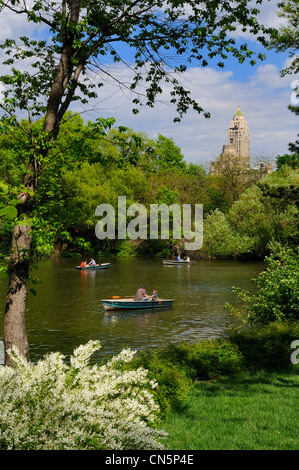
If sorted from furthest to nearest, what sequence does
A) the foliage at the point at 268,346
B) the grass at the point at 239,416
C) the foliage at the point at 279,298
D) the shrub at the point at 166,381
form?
the foliage at the point at 279,298, the foliage at the point at 268,346, the shrub at the point at 166,381, the grass at the point at 239,416

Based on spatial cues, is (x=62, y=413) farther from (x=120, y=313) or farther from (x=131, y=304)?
(x=131, y=304)

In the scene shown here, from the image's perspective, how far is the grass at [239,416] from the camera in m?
6.52

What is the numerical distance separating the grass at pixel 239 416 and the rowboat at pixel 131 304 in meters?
14.3

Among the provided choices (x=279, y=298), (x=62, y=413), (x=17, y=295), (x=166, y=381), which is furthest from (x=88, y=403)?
(x=279, y=298)

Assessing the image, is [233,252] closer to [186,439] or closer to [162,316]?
[162,316]

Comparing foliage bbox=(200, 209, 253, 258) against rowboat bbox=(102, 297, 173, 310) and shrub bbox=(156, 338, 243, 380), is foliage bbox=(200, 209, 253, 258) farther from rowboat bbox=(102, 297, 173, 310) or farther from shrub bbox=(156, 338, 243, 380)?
shrub bbox=(156, 338, 243, 380)

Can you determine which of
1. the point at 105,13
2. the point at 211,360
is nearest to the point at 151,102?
the point at 105,13

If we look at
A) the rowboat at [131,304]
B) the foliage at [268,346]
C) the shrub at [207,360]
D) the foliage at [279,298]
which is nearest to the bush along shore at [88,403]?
the shrub at [207,360]

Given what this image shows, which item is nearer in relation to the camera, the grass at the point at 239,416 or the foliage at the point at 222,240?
the grass at the point at 239,416

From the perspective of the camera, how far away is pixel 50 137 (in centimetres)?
952

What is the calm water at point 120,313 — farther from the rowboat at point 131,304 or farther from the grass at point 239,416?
the grass at point 239,416

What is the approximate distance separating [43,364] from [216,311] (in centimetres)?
1912

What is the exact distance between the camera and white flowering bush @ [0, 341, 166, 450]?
486cm

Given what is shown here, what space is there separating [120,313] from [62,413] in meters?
19.1
